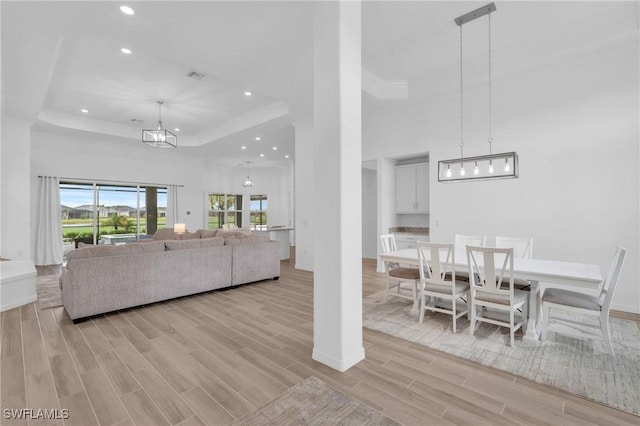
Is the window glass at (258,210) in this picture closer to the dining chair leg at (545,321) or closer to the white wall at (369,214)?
the white wall at (369,214)

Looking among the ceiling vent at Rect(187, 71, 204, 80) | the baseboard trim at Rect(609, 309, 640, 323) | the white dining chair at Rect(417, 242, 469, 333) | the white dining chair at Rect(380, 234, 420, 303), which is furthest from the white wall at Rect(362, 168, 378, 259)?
the baseboard trim at Rect(609, 309, 640, 323)

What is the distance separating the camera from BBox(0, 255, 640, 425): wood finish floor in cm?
180

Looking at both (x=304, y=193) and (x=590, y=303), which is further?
(x=304, y=193)

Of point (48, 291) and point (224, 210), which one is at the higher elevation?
point (224, 210)

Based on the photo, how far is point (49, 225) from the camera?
697 cm


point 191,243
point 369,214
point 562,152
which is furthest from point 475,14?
point 369,214

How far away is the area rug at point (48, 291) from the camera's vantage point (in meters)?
3.95

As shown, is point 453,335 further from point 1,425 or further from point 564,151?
point 1,425

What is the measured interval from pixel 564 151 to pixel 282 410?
486 centimetres

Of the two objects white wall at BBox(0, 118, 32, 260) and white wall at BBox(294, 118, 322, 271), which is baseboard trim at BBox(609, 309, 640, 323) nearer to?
white wall at BBox(294, 118, 322, 271)

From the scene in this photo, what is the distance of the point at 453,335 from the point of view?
2.94 metres

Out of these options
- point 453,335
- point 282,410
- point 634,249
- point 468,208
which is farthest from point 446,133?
point 282,410

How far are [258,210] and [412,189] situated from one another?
7314 mm

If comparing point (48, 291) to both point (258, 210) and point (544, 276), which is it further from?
point (258, 210)
